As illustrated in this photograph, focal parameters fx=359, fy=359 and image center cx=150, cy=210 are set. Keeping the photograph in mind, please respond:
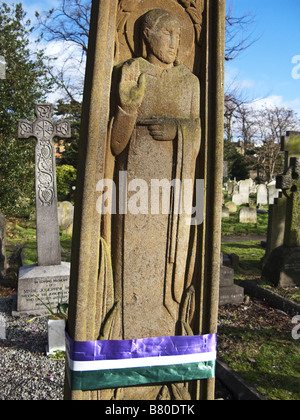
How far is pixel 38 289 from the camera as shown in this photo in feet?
19.3

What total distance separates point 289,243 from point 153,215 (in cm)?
600

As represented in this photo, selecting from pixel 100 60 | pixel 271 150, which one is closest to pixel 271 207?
pixel 100 60

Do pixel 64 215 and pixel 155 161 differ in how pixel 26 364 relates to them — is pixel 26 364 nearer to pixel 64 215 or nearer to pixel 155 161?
pixel 155 161

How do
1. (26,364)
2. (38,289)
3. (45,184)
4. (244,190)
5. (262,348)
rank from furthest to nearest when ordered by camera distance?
(244,190)
(45,184)
(38,289)
(262,348)
(26,364)

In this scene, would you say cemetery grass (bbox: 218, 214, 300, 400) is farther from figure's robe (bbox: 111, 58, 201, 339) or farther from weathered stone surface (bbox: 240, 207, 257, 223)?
weathered stone surface (bbox: 240, 207, 257, 223)

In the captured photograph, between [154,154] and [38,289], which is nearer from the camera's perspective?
[154,154]

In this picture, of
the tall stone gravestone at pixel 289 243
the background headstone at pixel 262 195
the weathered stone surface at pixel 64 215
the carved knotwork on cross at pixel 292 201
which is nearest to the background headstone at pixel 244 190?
the background headstone at pixel 262 195

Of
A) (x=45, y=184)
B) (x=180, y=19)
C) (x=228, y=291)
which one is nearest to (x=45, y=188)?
(x=45, y=184)

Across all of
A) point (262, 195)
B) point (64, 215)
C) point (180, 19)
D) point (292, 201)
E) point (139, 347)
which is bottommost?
point (139, 347)

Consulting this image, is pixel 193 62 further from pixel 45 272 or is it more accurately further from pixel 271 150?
pixel 271 150

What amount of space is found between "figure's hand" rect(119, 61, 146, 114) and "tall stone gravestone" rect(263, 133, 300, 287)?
6.05 metres

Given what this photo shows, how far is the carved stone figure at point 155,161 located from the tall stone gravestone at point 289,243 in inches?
219

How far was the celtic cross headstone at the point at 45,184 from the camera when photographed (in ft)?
20.6

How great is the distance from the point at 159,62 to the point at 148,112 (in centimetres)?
30
